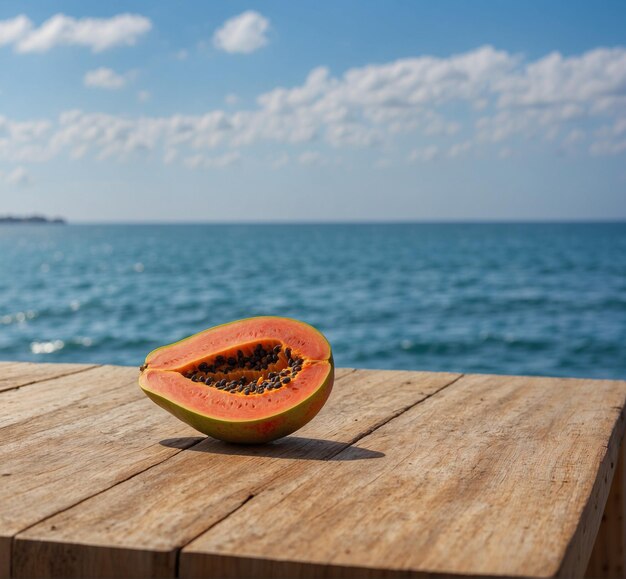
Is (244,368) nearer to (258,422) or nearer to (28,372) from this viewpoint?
(258,422)

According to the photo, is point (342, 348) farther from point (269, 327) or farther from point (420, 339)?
point (269, 327)

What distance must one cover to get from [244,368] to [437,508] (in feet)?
2.15

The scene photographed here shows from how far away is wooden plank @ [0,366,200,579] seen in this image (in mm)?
1369

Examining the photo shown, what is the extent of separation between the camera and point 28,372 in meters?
2.65

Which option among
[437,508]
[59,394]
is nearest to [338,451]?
[437,508]

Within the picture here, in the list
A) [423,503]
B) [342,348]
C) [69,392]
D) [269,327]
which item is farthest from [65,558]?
[342,348]

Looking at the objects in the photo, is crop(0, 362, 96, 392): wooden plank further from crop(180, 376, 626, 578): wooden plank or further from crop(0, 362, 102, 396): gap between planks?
crop(180, 376, 626, 578): wooden plank

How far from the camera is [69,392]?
232 centimetres

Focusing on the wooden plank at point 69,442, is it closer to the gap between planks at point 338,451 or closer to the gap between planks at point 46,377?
the gap between planks at point 46,377

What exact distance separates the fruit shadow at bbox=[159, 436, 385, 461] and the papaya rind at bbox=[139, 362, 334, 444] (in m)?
0.02

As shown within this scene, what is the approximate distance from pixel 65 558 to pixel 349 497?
448 mm

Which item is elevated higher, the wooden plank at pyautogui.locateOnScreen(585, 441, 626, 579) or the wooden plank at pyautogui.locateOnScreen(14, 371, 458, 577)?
the wooden plank at pyautogui.locateOnScreen(14, 371, 458, 577)

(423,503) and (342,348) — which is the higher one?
(423,503)

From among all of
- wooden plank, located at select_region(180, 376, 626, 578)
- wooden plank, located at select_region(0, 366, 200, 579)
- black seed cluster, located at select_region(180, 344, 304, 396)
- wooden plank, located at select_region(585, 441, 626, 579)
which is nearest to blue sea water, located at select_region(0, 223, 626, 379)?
wooden plank, located at select_region(585, 441, 626, 579)
